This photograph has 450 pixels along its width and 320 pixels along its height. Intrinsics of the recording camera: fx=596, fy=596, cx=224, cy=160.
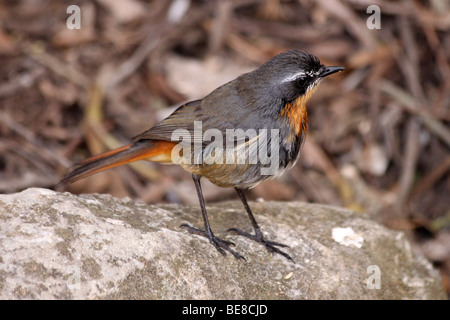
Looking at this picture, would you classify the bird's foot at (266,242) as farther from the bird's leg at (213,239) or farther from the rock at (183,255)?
the bird's leg at (213,239)

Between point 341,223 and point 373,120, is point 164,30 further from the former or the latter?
point 341,223

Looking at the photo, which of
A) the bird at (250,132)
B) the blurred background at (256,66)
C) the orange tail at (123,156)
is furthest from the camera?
the blurred background at (256,66)

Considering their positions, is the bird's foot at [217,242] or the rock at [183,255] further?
the bird's foot at [217,242]

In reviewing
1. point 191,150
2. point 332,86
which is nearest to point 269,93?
point 191,150

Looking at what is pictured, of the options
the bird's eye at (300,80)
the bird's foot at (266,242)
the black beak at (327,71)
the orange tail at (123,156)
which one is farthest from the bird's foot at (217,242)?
the black beak at (327,71)

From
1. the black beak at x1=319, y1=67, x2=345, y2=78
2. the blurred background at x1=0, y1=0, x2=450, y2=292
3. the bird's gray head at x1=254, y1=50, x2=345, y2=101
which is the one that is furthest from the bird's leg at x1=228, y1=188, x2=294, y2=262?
the blurred background at x1=0, y1=0, x2=450, y2=292

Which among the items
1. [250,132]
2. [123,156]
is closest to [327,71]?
[250,132]

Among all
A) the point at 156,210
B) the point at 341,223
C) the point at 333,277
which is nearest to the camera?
the point at 333,277
